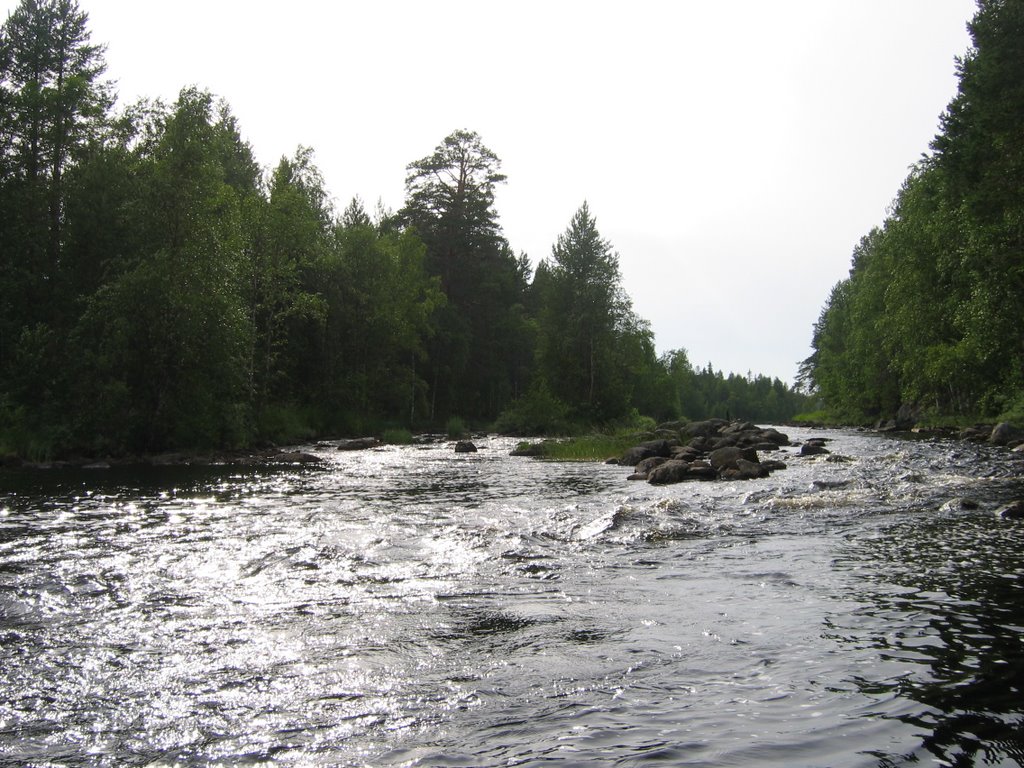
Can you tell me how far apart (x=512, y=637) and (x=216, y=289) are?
84.1 feet

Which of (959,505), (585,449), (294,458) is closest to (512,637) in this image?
(959,505)

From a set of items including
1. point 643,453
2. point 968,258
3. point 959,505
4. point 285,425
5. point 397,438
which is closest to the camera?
point 959,505

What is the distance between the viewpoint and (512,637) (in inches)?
258

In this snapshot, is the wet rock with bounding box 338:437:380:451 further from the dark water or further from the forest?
the dark water

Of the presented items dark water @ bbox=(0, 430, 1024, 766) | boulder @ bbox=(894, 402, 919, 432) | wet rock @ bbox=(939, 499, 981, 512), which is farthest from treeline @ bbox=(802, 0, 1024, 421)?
dark water @ bbox=(0, 430, 1024, 766)

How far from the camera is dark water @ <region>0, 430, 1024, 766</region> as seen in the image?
4.39 m

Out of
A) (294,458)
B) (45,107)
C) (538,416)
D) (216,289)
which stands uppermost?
(45,107)

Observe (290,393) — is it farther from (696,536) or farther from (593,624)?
(593,624)

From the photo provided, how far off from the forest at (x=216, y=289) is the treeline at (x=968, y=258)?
18.8 metres

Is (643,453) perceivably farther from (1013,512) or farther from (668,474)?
(1013,512)

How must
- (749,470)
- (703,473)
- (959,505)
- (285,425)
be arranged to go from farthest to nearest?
(285,425), (703,473), (749,470), (959,505)

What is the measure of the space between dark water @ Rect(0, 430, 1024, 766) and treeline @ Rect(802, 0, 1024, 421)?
17.7 metres

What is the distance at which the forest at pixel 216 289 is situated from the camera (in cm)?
2617

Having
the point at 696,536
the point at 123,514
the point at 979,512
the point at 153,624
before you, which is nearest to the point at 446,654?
the point at 153,624
